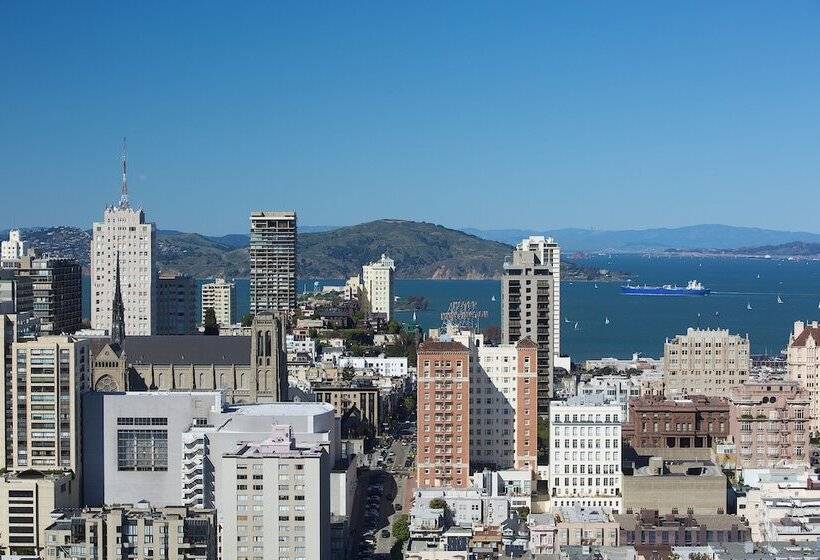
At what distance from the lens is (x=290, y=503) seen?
2655 centimetres

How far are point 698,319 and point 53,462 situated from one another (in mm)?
72162

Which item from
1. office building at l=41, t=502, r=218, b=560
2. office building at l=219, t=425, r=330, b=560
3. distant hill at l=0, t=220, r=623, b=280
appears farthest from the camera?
distant hill at l=0, t=220, r=623, b=280

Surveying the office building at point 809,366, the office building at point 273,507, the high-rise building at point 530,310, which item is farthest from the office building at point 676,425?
the office building at point 273,507

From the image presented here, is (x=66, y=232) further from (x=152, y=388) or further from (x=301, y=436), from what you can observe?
(x=301, y=436)

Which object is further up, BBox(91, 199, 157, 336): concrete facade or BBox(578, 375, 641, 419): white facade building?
BBox(91, 199, 157, 336): concrete facade

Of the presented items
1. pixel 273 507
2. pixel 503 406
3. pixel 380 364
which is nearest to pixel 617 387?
pixel 380 364

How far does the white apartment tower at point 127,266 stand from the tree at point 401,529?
2318 centimetres

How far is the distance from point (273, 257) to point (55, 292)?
20.3 m

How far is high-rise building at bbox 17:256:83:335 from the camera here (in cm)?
5600

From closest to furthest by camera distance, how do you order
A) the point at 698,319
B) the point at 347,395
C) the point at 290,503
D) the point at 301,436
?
the point at 290,503 < the point at 301,436 < the point at 347,395 < the point at 698,319

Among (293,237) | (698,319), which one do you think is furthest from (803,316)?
(293,237)

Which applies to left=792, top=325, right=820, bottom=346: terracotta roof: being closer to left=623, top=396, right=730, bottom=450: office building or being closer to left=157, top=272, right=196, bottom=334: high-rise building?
left=623, top=396, right=730, bottom=450: office building

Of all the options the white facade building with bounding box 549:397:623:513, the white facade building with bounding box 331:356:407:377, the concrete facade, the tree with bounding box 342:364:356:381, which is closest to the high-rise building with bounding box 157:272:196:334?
the concrete facade

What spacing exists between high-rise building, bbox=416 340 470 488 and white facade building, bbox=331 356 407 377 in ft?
62.5
